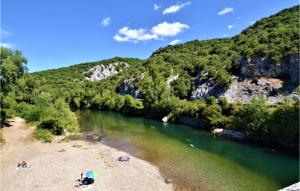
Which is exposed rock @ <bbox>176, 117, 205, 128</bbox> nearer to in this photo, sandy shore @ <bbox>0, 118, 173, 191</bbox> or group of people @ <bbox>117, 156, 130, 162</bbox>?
sandy shore @ <bbox>0, 118, 173, 191</bbox>

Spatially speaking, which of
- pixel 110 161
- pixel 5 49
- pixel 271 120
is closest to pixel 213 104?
pixel 271 120

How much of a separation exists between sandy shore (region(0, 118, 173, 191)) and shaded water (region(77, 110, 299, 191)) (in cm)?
332

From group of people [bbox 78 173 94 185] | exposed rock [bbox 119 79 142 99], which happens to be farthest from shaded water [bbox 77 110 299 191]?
exposed rock [bbox 119 79 142 99]

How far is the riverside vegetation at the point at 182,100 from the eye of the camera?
5556 centimetres

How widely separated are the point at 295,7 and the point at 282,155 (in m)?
133

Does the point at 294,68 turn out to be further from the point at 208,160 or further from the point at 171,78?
the point at 171,78

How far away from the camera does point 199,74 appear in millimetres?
132500

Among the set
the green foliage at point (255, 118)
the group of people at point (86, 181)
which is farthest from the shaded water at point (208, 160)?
the group of people at point (86, 181)

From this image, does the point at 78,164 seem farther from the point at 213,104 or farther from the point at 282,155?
the point at 213,104

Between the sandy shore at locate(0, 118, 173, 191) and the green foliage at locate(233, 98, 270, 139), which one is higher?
the green foliage at locate(233, 98, 270, 139)

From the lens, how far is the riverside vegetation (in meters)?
55.6

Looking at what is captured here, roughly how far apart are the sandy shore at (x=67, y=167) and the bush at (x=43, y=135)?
4.89 ft

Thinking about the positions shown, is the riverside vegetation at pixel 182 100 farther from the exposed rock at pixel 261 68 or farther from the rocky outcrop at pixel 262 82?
the rocky outcrop at pixel 262 82

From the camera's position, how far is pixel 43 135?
196 ft
